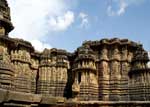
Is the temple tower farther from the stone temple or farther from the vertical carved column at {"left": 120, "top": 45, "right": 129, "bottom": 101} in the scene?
the vertical carved column at {"left": 120, "top": 45, "right": 129, "bottom": 101}

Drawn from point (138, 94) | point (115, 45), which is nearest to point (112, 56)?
point (115, 45)

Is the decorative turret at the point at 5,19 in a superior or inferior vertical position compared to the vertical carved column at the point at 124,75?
superior

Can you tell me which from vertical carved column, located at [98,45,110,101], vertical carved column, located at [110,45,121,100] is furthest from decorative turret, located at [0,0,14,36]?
vertical carved column, located at [110,45,121,100]

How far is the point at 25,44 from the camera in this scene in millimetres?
39250

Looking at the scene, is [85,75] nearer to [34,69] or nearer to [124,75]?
[124,75]

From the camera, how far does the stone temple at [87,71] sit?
3706cm

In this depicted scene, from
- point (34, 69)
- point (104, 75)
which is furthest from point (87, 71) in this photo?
point (34, 69)

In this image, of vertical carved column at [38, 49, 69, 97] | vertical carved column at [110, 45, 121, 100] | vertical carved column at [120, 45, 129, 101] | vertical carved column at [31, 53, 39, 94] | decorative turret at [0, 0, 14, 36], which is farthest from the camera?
vertical carved column at [31, 53, 39, 94]

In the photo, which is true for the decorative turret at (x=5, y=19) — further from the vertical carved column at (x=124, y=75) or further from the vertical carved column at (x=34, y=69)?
the vertical carved column at (x=124, y=75)

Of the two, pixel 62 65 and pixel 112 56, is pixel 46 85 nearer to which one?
pixel 62 65

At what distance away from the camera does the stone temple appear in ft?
122

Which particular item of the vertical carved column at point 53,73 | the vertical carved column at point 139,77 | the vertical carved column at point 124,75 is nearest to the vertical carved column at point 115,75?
the vertical carved column at point 124,75

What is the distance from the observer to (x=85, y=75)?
3816 cm

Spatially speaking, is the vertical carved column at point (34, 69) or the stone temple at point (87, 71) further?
the vertical carved column at point (34, 69)
